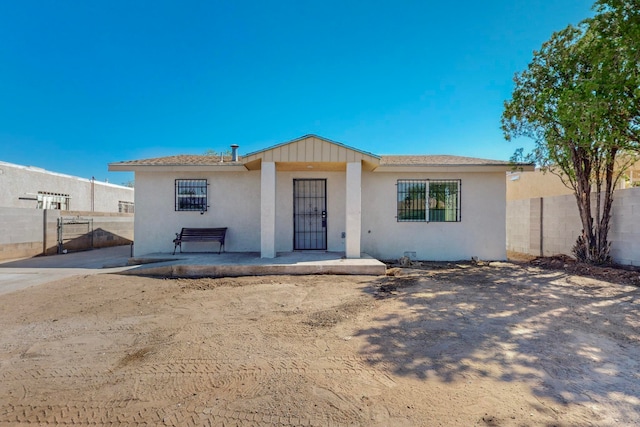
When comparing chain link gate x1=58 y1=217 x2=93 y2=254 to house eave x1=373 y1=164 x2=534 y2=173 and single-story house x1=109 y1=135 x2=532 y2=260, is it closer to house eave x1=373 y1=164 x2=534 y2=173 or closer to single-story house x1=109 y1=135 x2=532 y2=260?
single-story house x1=109 y1=135 x2=532 y2=260

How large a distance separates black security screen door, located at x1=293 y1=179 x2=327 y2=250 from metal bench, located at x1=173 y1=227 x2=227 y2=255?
7.24 feet

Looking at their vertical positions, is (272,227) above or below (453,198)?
below

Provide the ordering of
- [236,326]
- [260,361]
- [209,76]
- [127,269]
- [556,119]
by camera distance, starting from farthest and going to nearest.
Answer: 1. [209,76]
2. [556,119]
3. [127,269]
4. [236,326]
5. [260,361]

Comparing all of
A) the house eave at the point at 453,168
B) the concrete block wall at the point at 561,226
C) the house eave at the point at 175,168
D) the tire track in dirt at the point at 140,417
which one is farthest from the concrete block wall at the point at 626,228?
the house eave at the point at 175,168

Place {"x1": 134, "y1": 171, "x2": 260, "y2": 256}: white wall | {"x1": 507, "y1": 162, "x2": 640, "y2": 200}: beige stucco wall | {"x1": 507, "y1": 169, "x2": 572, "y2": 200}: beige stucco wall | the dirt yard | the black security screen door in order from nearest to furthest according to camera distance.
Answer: the dirt yard, {"x1": 134, "y1": 171, "x2": 260, "y2": 256}: white wall, the black security screen door, {"x1": 507, "y1": 162, "x2": 640, "y2": 200}: beige stucco wall, {"x1": 507, "y1": 169, "x2": 572, "y2": 200}: beige stucco wall

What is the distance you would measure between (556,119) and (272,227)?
7.79 m

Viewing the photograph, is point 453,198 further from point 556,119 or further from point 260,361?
point 260,361

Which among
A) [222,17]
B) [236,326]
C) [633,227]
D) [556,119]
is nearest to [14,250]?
[222,17]

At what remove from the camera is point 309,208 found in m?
9.05

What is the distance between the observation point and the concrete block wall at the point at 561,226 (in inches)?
272

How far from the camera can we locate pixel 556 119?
7.29 m

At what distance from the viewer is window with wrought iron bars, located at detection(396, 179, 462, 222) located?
8727mm

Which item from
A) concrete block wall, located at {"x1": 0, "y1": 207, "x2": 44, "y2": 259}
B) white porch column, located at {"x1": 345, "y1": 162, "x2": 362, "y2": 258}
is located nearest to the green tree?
white porch column, located at {"x1": 345, "y1": 162, "x2": 362, "y2": 258}

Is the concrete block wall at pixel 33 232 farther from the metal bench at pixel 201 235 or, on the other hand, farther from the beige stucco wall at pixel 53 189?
the metal bench at pixel 201 235
